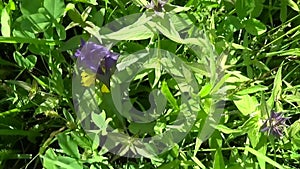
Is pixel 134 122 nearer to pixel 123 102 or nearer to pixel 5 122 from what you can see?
pixel 123 102

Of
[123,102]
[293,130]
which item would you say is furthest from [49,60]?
[293,130]

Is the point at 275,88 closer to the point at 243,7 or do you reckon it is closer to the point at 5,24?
the point at 243,7

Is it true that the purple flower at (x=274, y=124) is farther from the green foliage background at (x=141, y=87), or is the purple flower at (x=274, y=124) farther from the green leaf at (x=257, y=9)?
the green leaf at (x=257, y=9)

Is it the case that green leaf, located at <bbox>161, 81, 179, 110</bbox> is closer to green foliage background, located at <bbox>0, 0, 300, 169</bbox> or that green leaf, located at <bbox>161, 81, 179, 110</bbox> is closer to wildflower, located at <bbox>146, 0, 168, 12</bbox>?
green foliage background, located at <bbox>0, 0, 300, 169</bbox>

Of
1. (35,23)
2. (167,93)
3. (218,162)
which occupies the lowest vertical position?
(218,162)

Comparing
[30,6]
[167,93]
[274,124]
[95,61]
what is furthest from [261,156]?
[30,6]

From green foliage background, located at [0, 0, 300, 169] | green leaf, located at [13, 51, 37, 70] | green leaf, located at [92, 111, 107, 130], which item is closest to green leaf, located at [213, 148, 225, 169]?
green foliage background, located at [0, 0, 300, 169]

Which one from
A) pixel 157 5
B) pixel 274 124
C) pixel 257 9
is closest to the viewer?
pixel 157 5
